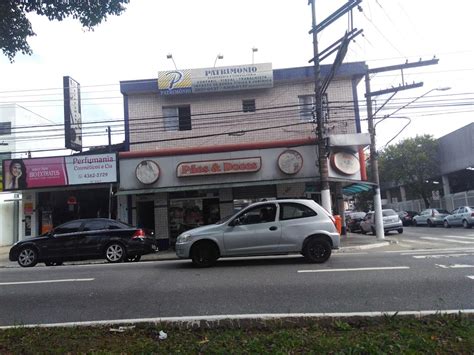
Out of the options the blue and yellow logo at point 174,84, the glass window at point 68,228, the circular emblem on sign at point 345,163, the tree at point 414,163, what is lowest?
the glass window at point 68,228

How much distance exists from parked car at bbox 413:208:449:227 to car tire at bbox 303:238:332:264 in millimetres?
24873

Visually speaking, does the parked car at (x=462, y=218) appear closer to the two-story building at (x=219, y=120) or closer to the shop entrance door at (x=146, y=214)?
the two-story building at (x=219, y=120)

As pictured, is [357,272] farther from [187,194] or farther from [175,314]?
[187,194]

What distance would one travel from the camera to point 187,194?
2080 centimetres

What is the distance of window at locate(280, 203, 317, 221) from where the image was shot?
444 inches

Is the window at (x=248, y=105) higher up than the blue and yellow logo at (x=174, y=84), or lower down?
lower down

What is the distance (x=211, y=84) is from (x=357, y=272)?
13.7 m

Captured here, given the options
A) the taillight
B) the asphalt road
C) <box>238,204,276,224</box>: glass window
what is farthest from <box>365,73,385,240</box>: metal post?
the taillight

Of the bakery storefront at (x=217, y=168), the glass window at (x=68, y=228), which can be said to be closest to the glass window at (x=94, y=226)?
the glass window at (x=68, y=228)

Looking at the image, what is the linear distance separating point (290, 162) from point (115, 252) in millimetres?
8540

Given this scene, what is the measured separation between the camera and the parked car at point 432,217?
1291 inches

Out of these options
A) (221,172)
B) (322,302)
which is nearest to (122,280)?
(322,302)

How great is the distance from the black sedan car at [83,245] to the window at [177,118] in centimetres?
773

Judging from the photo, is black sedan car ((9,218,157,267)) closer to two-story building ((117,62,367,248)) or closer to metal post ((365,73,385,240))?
two-story building ((117,62,367,248))
